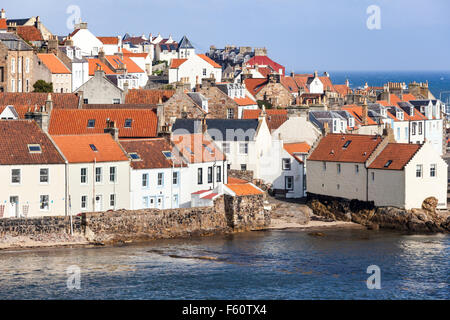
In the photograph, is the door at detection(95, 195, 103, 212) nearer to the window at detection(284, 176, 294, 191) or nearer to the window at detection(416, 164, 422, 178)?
the window at detection(284, 176, 294, 191)

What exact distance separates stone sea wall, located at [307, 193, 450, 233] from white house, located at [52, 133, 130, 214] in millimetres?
15159

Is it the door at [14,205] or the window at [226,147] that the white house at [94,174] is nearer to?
the door at [14,205]

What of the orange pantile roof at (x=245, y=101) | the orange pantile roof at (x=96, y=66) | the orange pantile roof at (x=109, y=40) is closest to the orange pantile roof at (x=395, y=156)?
the orange pantile roof at (x=245, y=101)

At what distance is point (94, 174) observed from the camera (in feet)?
203

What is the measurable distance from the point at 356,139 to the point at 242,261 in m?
18.5

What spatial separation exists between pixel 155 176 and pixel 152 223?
3.79 meters

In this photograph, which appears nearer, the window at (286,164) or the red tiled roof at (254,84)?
the window at (286,164)

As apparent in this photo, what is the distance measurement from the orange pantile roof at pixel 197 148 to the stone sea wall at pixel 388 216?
8.41 m

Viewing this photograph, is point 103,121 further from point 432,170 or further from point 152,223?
point 432,170

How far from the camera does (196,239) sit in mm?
62281

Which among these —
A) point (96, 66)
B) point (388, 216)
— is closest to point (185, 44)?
point (96, 66)

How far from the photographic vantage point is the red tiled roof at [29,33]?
395 feet
